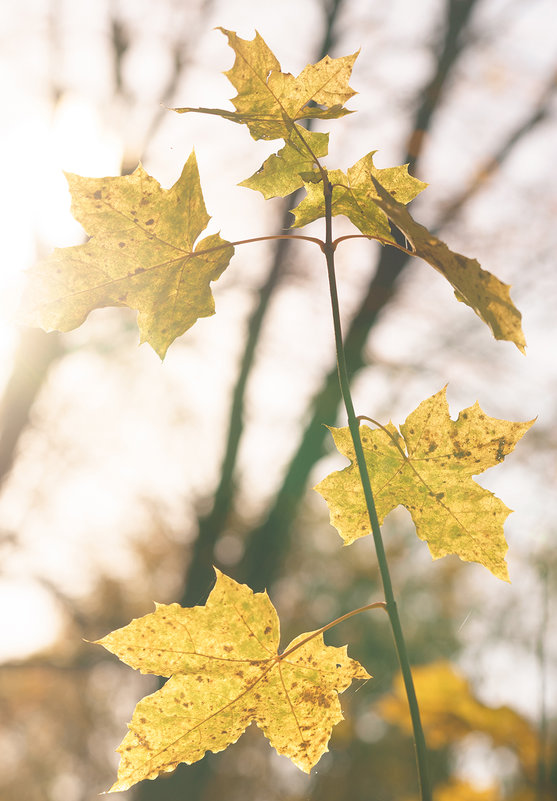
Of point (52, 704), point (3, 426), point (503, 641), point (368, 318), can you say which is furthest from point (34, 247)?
point (52, 704)

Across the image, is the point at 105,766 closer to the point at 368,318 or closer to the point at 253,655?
the point at 368,318

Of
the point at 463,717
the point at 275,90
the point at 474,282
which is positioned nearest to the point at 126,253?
the point at 275,90

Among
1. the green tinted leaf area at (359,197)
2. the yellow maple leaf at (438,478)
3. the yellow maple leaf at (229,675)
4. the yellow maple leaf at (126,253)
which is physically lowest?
the yellow maple leaf at (229,675)

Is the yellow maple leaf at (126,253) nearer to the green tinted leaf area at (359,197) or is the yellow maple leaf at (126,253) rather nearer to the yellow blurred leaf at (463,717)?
the green tinted leaf area at (359,197)

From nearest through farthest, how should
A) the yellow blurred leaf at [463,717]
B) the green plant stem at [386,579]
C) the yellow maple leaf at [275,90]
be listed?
the green plant stem at [386,579] < the yellow maple leaf at [275,90] < the yellow blurred leaf at [463,717]

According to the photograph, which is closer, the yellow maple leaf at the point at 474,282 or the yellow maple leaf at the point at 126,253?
the yellow maple leaf at the point at 474,282

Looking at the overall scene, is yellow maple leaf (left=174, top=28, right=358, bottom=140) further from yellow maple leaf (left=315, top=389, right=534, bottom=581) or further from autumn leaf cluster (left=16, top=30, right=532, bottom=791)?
yellow maple leaf (left=315, top=389, right=534, bottom=581)

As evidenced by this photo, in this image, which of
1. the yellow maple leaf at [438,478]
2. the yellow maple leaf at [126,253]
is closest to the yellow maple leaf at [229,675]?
the yellow maple leaf at [438,478]
